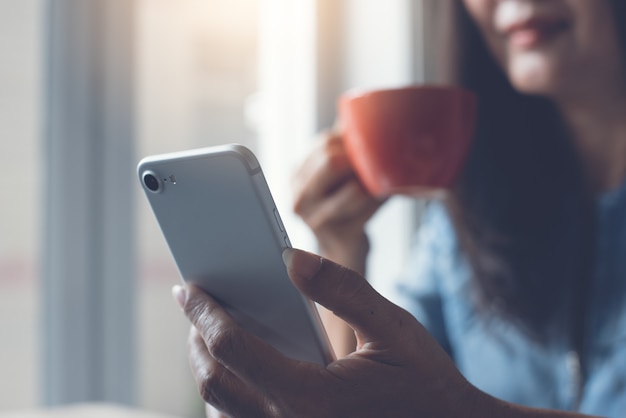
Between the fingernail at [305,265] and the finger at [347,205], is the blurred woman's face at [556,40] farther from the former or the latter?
the fingernail at [305,265]

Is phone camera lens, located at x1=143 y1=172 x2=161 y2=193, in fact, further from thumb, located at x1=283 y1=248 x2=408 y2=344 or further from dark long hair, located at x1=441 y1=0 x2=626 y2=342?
dark long hair, located at x1=441 y1=0 x2=626 y2=342

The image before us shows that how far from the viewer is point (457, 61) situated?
3.62 feet

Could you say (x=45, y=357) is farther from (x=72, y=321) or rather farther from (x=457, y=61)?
(x=457, y=61)

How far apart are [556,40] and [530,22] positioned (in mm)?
44

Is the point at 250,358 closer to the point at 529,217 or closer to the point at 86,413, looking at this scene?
the point at 86,413

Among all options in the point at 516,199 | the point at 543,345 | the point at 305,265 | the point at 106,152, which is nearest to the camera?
the point at 305,265

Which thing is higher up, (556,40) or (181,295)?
(556,40)

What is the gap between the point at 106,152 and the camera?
4.10 ft

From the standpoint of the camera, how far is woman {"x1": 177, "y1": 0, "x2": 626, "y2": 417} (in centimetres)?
88

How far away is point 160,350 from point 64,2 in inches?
27.8

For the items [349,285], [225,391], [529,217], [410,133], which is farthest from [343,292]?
[529,217]

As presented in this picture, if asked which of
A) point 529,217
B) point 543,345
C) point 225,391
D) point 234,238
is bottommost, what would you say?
point 543,345

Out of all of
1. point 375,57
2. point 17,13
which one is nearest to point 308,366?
point 17,13

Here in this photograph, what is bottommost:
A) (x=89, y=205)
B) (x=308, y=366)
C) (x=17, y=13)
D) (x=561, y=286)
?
(x=561, y=286)
